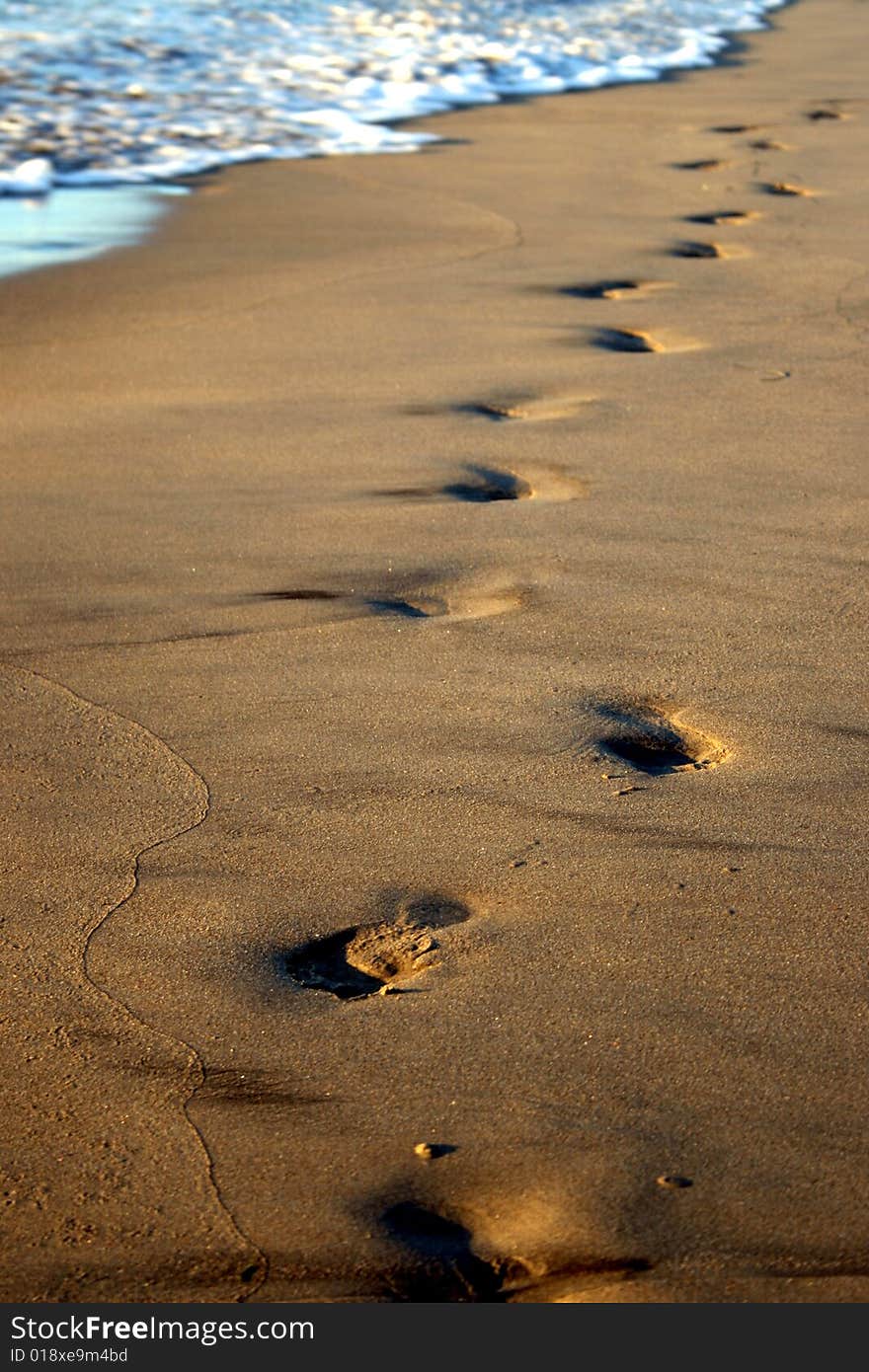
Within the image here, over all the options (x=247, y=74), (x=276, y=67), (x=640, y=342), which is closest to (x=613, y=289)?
(x=640, y=342)

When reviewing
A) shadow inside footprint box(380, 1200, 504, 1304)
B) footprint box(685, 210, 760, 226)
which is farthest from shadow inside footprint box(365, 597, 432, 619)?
footprint box(685, 210, 760, 226)

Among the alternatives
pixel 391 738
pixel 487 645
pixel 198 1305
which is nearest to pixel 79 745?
pixel 391 738

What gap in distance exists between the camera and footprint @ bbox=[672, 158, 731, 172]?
675cm

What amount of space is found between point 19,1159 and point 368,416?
2432 millimetres

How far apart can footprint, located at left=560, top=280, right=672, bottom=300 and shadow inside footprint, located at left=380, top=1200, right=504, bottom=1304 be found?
146 inches

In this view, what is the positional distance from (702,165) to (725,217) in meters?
1.12

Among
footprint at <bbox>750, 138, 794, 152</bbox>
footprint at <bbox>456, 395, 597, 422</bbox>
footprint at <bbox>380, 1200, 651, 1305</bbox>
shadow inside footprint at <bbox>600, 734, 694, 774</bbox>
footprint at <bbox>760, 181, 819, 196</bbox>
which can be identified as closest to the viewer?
footprint at <bbox>380, 1200, 651, 1305</bbox>

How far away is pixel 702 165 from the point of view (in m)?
6.84

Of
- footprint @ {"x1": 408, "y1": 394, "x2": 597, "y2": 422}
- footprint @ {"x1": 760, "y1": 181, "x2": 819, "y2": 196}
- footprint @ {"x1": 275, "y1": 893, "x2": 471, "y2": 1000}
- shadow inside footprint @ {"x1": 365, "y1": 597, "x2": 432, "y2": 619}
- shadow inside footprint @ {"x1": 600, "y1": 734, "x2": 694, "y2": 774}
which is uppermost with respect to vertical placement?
footprint @ {"x1": 760, "y1": 181, "x2": 819, "y2": 196}

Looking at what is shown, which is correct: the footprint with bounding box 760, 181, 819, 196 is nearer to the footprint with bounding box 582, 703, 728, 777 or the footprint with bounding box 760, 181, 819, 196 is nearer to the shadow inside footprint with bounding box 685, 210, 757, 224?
the shadow inside footprint with bounding box 685, 210, 757, 224

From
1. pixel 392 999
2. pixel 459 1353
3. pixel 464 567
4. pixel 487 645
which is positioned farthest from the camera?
Result: pixel 464 567

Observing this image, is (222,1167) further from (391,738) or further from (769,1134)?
(391,738)

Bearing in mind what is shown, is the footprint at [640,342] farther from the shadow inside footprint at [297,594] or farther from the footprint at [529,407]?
the shadow inside footprint at [297,594]

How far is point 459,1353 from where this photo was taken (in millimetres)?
1463
